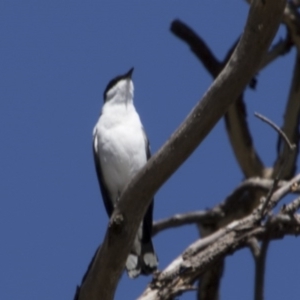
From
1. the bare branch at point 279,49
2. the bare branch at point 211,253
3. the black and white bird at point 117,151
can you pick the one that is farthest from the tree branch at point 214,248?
the bare branch at point 279,49

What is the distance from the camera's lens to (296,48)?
8.59m

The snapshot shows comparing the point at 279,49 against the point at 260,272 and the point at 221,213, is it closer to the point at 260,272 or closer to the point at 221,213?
the point at 221,213

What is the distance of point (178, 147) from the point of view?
489cm

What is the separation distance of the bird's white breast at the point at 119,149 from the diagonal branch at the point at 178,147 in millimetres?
2312

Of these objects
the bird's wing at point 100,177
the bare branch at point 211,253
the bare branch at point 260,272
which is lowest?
the bare branch at point 260,272

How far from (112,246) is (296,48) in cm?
382

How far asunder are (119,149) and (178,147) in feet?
9.31

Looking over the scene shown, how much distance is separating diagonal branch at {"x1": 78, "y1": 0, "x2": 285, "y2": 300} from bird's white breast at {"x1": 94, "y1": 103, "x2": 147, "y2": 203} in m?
2.31

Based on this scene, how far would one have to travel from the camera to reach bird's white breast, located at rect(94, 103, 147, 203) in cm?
770

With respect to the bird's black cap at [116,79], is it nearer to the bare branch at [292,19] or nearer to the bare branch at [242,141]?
the bare branch at [242,141]

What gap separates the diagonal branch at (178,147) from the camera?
4551 mm

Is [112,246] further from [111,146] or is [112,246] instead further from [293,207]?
[111,146]

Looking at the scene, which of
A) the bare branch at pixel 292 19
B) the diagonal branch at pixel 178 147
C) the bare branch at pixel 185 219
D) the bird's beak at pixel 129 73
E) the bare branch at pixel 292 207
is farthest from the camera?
the bird's beak at pixel 129 73

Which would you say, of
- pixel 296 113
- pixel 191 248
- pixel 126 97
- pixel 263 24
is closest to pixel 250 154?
pixel 296 113
